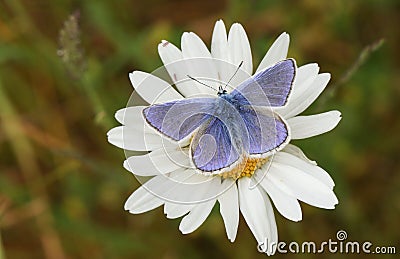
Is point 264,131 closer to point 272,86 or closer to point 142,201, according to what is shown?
point 272,86

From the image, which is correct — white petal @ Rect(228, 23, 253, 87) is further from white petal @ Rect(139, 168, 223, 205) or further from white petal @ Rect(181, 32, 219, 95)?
white petal @ Rect(139, 168, 223, 205)

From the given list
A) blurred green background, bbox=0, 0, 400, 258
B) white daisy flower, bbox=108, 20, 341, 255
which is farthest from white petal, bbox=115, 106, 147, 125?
blurred green background, bbox=0, 0, 400, 258

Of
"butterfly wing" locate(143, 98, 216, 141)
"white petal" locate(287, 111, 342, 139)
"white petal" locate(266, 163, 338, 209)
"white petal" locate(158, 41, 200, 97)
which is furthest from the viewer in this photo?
"white petal" locate(158, 41, 200, 97)

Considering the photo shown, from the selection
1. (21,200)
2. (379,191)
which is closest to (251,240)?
(379,191)

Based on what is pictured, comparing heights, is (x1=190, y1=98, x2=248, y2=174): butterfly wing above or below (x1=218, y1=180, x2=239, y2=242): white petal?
above

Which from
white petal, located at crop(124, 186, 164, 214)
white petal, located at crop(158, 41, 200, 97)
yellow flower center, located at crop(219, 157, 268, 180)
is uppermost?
white petal, located at crop(158, 41, 200, 97)

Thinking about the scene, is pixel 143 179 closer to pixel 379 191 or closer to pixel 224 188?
pixel 224 188

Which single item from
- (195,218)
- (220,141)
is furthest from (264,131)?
(195,218)

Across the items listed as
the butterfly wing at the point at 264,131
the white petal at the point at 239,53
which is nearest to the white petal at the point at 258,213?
the butterfly wing at the point at 264,131

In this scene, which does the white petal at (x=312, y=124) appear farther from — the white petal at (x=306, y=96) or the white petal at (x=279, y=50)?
the white petal at (x=279, y=50)
